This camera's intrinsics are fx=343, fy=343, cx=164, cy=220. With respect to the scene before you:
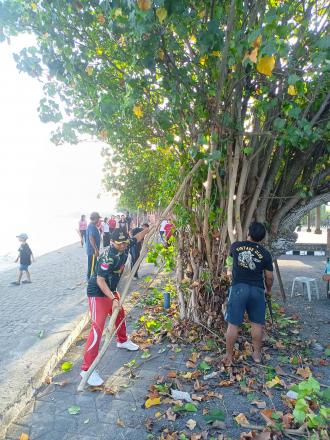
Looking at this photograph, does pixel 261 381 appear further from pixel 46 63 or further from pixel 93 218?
pixel 93 218

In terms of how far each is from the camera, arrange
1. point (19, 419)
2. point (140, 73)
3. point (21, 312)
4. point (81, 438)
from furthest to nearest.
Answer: point (21, 312)
point (140, 73)
point (19, 419)
point (81, 438)

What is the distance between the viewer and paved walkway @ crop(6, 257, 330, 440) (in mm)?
3137

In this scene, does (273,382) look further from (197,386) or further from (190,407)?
(190,407)

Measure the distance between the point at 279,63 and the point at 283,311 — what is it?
434 centimetres

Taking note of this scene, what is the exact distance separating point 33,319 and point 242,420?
15.2ft

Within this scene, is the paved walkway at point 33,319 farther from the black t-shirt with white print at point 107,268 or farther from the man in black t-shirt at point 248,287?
the man in black t-shirt at point 248,287

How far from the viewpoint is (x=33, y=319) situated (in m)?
6.54

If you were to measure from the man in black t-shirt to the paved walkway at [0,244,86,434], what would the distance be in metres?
2.60

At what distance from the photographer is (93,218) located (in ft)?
28.6

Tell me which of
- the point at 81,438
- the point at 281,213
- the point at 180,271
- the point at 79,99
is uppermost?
the point at 79,99

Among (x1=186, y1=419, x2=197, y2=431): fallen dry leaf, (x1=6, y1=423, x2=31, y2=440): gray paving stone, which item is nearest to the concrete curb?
(x1=6, y1=423, x2=31, y2=440): gray paving stone

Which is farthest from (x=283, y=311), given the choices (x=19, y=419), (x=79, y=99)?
(x=79, y=99)

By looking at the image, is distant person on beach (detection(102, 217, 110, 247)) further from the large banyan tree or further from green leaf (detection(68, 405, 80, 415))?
green leaf (detection(68, 405, 80, 415))

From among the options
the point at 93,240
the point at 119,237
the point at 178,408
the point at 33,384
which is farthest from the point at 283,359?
the point at 93,240
